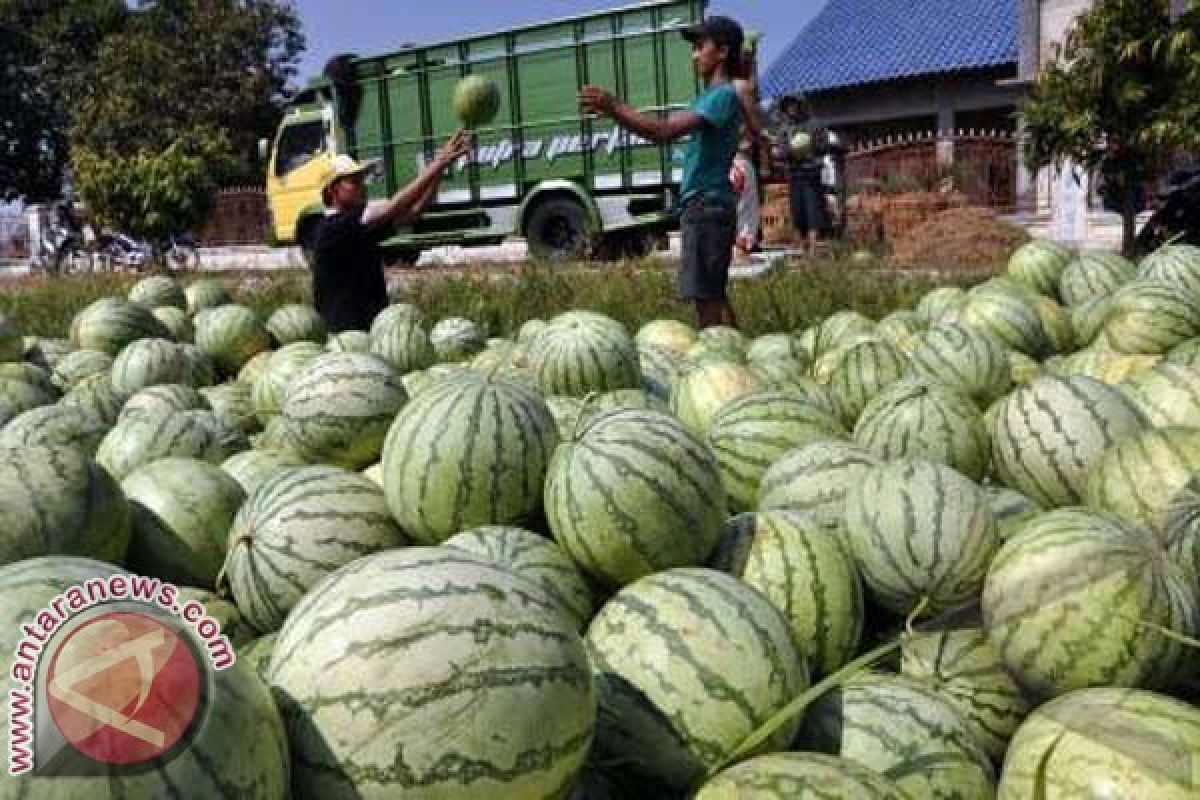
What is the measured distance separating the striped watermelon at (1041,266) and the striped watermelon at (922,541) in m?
3.61

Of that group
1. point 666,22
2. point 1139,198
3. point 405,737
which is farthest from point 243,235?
point 405,737

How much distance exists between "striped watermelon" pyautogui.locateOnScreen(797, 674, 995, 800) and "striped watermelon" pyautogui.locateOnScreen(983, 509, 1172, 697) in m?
0.24

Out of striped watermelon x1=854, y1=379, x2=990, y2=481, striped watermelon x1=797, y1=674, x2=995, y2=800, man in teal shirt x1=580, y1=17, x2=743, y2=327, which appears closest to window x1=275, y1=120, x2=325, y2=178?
man in teal shirt x1=580, y1=17, x2=743, y2=327

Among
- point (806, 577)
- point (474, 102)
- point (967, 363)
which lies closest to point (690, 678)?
point (806, 577)

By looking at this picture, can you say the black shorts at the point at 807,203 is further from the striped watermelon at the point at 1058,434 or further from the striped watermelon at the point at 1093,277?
the striped watermelon at the point at 1058,434

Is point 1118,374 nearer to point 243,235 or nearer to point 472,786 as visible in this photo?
point 472,786

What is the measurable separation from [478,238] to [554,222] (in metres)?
1.78

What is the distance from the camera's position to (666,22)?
17.2m

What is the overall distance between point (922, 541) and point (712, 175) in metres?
4.74

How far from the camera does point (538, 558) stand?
2.31m

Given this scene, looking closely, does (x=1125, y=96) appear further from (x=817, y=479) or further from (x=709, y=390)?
(x=817, y=479)

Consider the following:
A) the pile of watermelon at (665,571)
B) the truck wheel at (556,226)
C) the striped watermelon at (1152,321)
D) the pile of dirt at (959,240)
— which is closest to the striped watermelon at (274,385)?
the pile of watermelon at (665,571)

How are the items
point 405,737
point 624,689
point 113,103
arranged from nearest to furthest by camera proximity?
point 405,737, point 624,689, point 113,103

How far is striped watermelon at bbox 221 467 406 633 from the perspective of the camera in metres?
2.33
